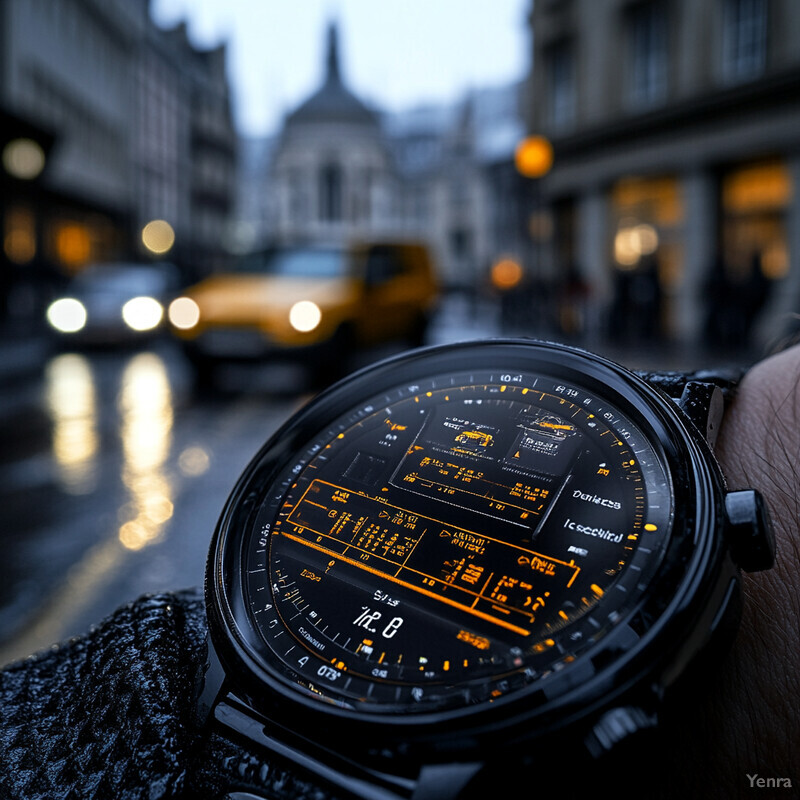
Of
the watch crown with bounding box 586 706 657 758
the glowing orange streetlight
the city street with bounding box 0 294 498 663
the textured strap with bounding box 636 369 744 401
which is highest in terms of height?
the glowing orange streetlight

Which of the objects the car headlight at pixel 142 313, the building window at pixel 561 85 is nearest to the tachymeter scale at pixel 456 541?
the car headlight at pixel 142 313

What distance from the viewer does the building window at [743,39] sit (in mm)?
15609

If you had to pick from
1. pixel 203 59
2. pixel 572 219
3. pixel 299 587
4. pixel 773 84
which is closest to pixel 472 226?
pixel 203 59

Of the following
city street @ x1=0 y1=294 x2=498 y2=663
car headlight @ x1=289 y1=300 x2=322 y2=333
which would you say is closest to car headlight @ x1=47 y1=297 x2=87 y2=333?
city street @ x1=0 y1=294 x2=498 y2=663

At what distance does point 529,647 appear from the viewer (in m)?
0.73

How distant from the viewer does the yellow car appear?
31.1ft

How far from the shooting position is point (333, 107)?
7706 cm

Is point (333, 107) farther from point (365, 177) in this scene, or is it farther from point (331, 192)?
point (331, 192)

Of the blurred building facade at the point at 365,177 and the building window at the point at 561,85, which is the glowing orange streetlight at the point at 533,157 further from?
the blurred building facade at the point at 365,177

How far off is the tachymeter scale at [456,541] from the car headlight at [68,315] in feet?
48.7

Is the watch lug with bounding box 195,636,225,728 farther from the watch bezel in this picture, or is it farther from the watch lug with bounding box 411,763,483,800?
the watch lug with bounding box 411,763,483,800

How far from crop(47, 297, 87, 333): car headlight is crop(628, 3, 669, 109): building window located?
13.0 m

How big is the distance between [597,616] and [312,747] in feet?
0.97

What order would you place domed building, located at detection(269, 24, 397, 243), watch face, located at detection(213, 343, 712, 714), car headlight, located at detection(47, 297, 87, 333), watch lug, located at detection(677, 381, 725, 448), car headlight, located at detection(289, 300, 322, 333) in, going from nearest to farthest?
1. watch face, located at detection(213, 343, 712, 714)
2. watch lug, located at detection(677, 381, 725, 448)
3. car headlight, located at detection(289, 300, 322, 333)
4. car headlight, located at detection(47, 297, 87, 333)
5. domed building, located at detection(269, 24, 397, 243)
